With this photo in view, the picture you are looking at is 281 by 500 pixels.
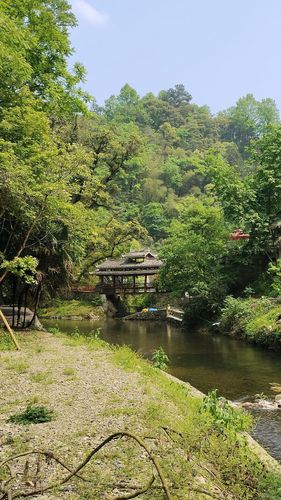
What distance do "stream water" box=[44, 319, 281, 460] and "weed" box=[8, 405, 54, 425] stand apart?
169 inches

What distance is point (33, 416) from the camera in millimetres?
7359

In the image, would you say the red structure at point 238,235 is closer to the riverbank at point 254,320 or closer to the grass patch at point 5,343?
the riverbank at point 254,320

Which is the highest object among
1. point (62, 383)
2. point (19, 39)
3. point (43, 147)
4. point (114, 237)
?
point (19, 39)

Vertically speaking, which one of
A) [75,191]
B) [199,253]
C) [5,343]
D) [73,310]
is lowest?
[73,310]

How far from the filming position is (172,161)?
286ft

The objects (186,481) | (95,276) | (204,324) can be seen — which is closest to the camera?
(186,481)

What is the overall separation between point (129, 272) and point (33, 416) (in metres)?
39.9

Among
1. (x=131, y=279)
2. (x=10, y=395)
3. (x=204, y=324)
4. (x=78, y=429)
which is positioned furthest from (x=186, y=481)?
(x=131, y=279)

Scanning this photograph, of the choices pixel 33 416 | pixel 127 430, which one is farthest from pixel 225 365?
pixel 127 430

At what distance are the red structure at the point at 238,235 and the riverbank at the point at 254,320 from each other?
605 cm

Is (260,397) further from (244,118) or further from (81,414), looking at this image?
(244,118)

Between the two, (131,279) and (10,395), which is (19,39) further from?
(131,279)

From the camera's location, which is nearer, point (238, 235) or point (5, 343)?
point (5, 343)

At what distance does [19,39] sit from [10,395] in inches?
448
